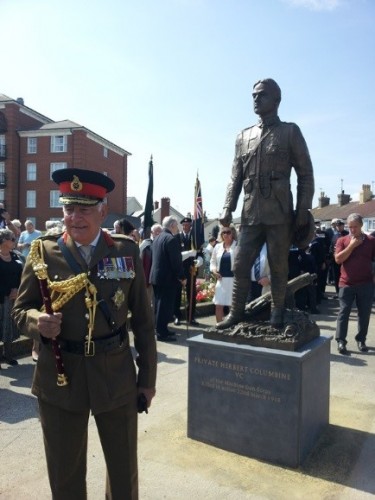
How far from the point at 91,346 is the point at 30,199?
40.3m

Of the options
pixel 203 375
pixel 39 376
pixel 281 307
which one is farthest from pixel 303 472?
pixel 39 376

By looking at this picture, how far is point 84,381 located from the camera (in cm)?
241

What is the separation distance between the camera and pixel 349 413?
14.9ft

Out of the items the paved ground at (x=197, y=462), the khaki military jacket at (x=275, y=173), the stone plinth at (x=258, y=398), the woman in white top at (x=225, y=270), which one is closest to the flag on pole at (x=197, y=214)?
the woman in white top at (x=225, y=270)

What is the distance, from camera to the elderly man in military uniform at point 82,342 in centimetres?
240

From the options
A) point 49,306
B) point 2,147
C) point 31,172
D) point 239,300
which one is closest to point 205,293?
point 239,300

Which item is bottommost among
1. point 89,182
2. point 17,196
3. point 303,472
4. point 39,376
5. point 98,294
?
point 303,472

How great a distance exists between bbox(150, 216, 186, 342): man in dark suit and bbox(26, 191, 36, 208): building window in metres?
35.0

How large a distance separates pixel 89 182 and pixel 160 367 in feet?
13.5

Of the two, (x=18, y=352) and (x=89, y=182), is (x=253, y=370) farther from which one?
(x=18, y=352)

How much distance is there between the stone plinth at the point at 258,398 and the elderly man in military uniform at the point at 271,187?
1.33 feet

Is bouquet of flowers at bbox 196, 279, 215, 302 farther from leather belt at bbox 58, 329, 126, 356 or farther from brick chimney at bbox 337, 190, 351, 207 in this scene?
brick chimney at bbox 337, 190, 351, 207

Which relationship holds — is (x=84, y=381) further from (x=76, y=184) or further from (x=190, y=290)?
(x=190, y=290)

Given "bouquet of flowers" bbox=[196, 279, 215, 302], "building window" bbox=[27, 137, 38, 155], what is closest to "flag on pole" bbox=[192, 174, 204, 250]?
"bouquet of flowers" bbox=[196, 279, 215, 302]
